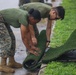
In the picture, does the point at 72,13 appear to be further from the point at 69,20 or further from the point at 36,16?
the point at 36,16

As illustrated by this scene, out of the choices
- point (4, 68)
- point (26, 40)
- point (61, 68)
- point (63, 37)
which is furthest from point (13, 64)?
point (63, 37)

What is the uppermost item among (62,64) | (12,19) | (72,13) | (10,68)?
(12,19)

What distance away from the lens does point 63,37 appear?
839 centimetres

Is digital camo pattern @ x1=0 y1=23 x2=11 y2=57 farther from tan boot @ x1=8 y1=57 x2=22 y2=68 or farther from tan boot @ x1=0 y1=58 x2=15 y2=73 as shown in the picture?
tan boot @ x1=8 y1=57 x2=22 y2=68

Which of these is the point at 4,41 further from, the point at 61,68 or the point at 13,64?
the point at 61,68

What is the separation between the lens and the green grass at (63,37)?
5.96 m

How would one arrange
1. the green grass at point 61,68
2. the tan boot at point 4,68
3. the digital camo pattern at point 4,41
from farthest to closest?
the tan boot at point 4,68
the digital camo pattern at point 4,41
the green grass at point 61,68

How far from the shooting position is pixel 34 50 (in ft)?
22.3

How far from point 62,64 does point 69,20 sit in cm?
478

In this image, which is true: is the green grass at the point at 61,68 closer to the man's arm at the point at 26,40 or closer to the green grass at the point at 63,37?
the green grass at the point at 63,37

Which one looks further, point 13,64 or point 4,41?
point 13,64

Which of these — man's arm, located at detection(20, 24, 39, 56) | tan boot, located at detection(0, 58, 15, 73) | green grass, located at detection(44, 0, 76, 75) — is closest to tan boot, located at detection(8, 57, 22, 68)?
tan boot, located at detection(0, 58, 15, 73)

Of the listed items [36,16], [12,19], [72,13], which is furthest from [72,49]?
[72,13]

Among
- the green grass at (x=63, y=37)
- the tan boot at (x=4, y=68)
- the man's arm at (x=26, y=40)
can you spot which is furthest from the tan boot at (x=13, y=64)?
the green grass at (x=63, y=37)
